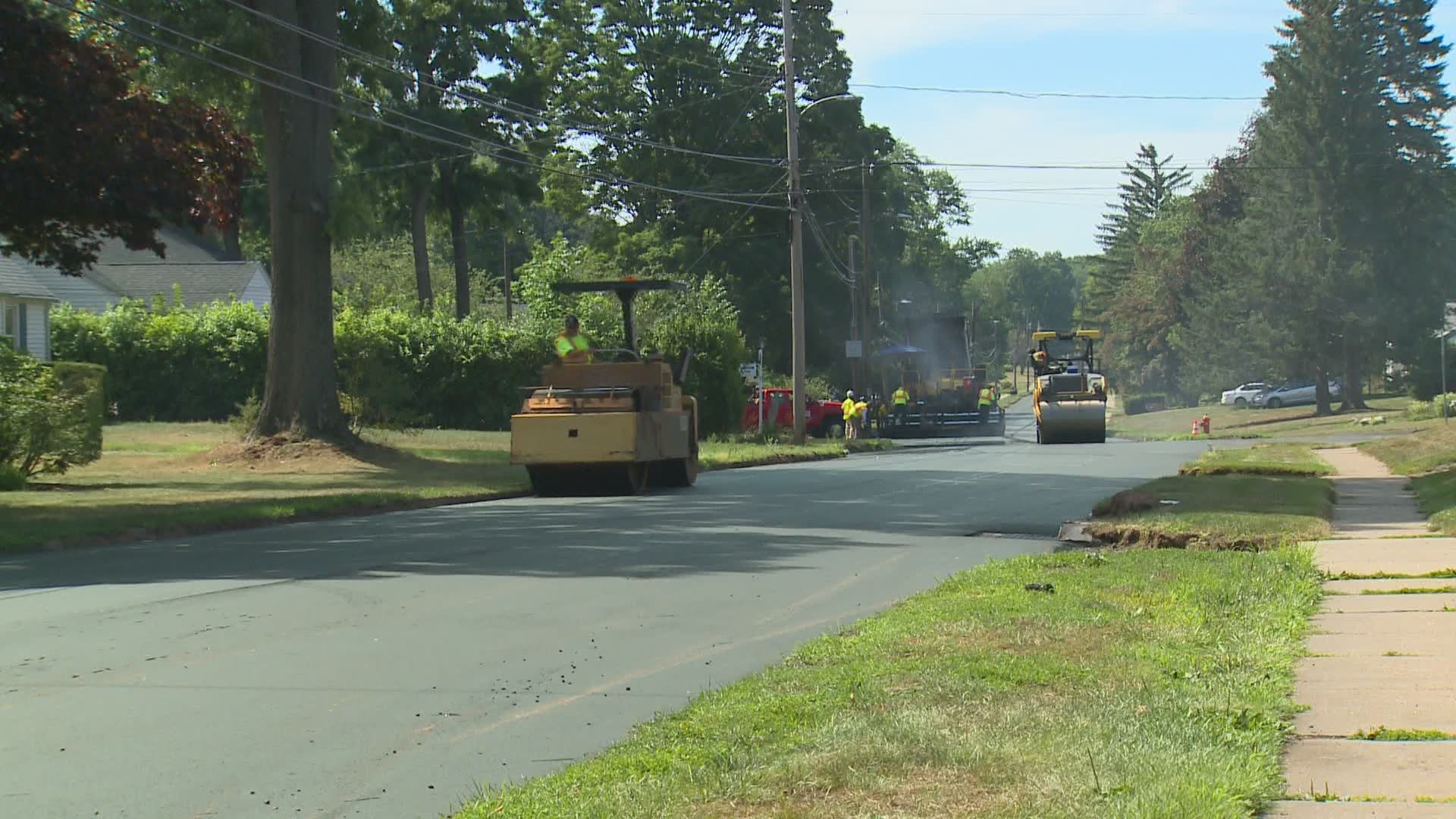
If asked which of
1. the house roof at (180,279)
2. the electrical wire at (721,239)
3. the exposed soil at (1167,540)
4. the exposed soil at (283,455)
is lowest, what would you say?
the exposed soil at (1167,540)

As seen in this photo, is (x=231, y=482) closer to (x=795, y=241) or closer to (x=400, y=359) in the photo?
(x=400, y=359)

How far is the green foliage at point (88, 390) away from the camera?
25594 millimetres

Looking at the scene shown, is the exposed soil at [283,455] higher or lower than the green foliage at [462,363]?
lower

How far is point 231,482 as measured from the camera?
24.9m

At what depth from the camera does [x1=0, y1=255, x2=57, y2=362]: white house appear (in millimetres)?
47719

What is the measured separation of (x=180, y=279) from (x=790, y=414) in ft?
90.1

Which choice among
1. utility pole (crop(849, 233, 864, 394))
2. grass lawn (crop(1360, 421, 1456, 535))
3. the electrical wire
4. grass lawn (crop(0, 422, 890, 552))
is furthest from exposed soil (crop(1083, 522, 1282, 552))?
the electrical wire

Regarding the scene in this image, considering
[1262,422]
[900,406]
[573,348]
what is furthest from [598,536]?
[1262,422]

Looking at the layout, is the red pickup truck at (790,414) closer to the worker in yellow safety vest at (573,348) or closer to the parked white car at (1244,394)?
the worker in yellow safety vest at (573,348)

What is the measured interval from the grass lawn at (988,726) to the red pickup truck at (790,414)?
36656 mm

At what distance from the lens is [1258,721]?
254 inches

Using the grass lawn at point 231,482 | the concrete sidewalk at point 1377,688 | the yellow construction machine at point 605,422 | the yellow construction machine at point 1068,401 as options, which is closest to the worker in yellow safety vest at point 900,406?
the yellow construction machine at point 1068,401

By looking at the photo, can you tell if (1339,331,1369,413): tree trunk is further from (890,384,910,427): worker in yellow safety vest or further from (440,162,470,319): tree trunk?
(440,162,470,319): tree trunk

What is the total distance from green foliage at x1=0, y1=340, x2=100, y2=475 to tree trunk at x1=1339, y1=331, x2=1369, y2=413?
59.4 m
